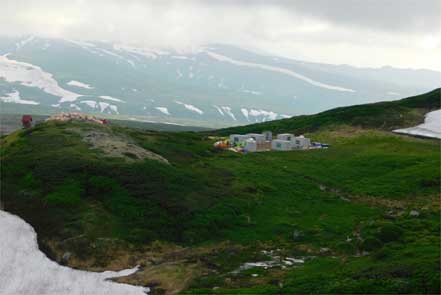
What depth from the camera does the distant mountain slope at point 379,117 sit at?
116m

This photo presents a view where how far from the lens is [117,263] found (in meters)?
41.5

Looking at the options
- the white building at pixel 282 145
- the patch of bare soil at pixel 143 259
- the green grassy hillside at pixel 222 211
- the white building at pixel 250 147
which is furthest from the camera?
the white building at pixel 282 145

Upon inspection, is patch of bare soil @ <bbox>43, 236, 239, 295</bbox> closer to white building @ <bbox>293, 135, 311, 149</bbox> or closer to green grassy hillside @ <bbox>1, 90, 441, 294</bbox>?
green grassy hillside @ <bbox>1, 90, 441, 294</bbox>

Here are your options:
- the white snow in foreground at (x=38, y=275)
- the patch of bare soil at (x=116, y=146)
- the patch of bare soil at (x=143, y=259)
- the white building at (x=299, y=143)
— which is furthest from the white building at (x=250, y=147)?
the white snow in foreground at (x=38, y=275)

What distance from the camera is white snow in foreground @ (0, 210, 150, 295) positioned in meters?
35.9

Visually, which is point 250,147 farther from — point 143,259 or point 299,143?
point 143,259

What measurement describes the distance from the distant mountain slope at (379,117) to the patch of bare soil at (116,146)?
210 ft

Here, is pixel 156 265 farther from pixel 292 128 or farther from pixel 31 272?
pixel 292 128

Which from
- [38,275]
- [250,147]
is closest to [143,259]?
[38,275]

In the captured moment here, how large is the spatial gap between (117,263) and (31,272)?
6.78 m

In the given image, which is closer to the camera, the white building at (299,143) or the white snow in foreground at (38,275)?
the white snow in foreground at (38,275)

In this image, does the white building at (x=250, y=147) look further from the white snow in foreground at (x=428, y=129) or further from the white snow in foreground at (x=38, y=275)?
the white snow in foreground at (x=38, y=275)

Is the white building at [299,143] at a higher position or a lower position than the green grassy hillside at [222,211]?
higher

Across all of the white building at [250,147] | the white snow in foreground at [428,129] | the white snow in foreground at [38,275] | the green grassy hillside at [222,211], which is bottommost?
the white snow in foreground at [38,275]
